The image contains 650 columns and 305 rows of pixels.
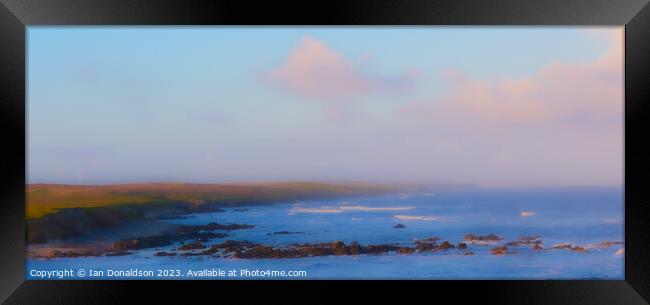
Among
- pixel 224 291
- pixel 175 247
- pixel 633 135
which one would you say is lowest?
pixel 224 291

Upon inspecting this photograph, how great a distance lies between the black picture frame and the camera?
13.5 ft

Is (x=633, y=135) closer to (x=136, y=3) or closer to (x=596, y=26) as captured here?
(x=596, y=26)

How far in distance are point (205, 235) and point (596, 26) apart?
3148 mm

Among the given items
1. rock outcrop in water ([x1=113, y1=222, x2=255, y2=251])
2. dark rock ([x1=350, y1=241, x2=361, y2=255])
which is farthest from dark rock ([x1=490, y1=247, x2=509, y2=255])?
rock outcrop in water ([x1=113, y1=222, x2=255, y2=251])

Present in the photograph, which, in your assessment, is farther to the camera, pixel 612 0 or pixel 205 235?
pixel 205 235

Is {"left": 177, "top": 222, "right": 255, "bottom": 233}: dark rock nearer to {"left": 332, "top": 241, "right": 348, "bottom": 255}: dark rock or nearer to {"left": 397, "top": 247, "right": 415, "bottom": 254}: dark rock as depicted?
{"left": 332, "top": 241, "right": 348, "bottom": 255}: dark rock

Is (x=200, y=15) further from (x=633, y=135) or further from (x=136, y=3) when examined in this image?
(x=633, y=135)

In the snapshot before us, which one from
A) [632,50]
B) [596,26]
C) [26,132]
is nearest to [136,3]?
[26,132]

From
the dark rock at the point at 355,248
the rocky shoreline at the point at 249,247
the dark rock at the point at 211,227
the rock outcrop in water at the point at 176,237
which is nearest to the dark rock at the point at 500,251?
the rocky shoreline at the point at 249,247

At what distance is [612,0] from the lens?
13.4 feet

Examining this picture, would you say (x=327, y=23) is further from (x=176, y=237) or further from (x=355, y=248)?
(x=176, y=237)

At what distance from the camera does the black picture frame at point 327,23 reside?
4.11 meters

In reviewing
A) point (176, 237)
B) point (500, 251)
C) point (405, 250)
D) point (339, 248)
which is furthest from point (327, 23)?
point (500, 251)

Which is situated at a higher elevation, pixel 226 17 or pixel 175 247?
pixel 226 17
